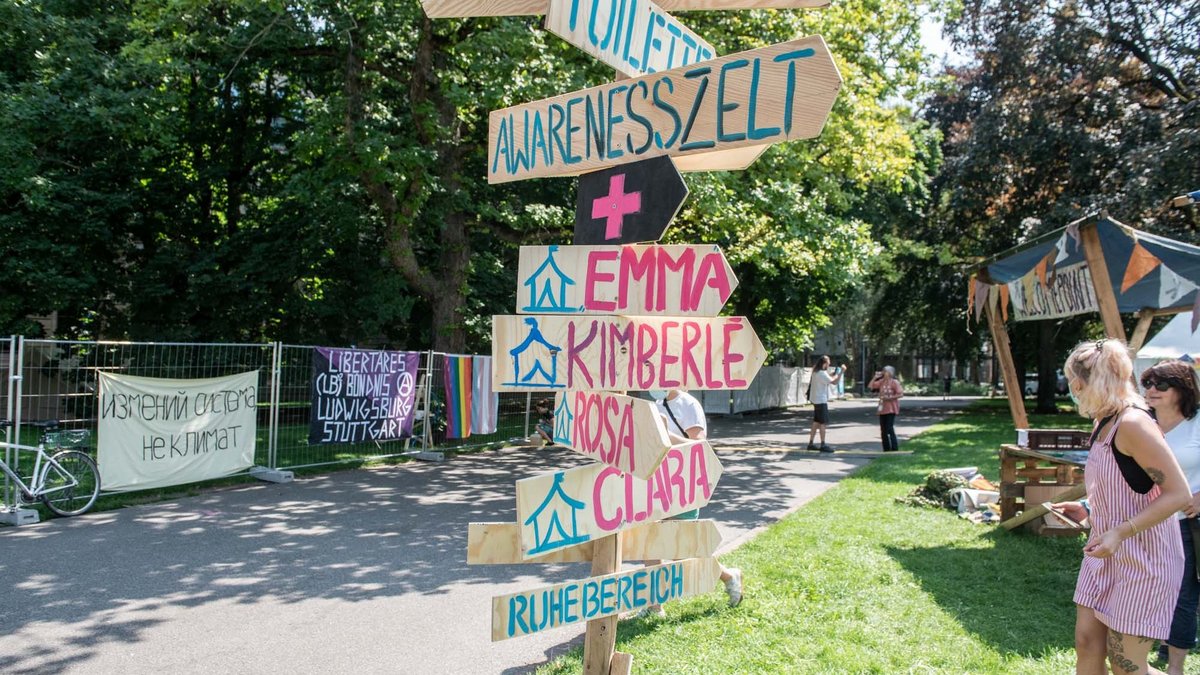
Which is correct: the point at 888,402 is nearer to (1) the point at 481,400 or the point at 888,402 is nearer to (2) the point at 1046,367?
(1) the point at 481,400

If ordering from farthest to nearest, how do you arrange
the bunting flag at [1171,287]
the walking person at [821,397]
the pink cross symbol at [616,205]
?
the walking person at [821,397], the bunting flag at [1171,287], the pink cross symbol at [616,205]

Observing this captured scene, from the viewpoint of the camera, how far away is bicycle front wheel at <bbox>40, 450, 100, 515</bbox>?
833 centimetres

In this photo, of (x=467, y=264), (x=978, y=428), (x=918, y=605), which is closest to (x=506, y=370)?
(x=918, y=605)

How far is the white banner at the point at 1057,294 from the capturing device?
667cm

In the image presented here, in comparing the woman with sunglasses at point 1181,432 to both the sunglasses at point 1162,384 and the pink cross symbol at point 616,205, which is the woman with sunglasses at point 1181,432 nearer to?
the sunglasses at point 1162,384

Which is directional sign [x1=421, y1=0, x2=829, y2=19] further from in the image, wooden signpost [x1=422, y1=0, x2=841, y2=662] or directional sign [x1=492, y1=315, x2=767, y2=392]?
directional sign [x1=492, y1=315, x2=767, y2=392]

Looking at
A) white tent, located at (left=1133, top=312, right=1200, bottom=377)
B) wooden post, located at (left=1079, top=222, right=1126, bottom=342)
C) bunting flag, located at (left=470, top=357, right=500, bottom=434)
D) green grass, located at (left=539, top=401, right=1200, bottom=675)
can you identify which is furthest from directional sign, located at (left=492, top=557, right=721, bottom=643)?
white tent, located at (left=1133, top=312, right=1200, bottom=377)

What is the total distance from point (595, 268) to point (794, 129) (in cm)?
89

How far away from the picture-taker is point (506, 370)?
306cm

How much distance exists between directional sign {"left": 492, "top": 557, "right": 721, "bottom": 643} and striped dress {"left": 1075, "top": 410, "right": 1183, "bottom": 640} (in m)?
1.62

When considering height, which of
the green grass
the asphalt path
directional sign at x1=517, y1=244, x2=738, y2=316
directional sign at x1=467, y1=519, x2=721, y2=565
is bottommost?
the asphalt path

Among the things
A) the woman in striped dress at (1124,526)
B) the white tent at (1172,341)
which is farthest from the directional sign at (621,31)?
the white tent at (1172,341)

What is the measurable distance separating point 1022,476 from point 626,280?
6.71m

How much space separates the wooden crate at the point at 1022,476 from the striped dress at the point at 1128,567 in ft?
14.7
